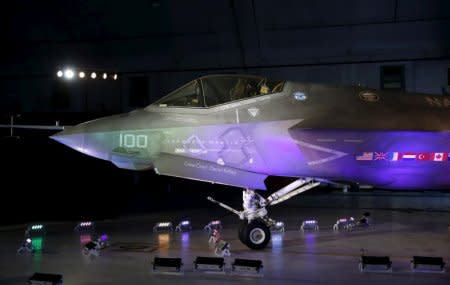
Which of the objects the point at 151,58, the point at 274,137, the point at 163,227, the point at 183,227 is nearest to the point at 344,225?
the point at 183,227

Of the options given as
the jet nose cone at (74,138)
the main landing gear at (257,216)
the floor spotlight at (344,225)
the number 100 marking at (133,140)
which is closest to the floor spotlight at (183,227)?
the main landing gear at (257,216)

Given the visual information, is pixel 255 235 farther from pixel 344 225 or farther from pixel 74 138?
pixel 74 138

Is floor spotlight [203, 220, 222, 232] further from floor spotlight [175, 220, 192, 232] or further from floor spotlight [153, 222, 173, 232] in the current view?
floor spotlight [153, 222, 173, 232]

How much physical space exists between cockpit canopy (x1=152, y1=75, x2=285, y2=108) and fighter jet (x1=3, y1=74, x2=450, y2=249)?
0.02 m

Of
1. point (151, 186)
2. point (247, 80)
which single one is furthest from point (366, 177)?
point (151, 186)

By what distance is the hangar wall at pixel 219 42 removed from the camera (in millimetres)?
16484

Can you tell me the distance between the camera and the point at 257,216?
9203 millimetres

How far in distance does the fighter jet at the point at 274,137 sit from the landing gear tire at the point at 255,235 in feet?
0.06

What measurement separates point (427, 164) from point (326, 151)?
1.83 metres

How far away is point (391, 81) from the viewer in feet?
58.4

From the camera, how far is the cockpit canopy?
894 centimetres

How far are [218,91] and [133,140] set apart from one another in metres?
1.82

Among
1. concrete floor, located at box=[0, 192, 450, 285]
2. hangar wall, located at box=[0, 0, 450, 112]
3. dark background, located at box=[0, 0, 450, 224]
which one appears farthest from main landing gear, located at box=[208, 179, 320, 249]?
hangar wall, located at box=[0, 0, 450, 112]

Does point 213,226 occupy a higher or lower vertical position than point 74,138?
lower
